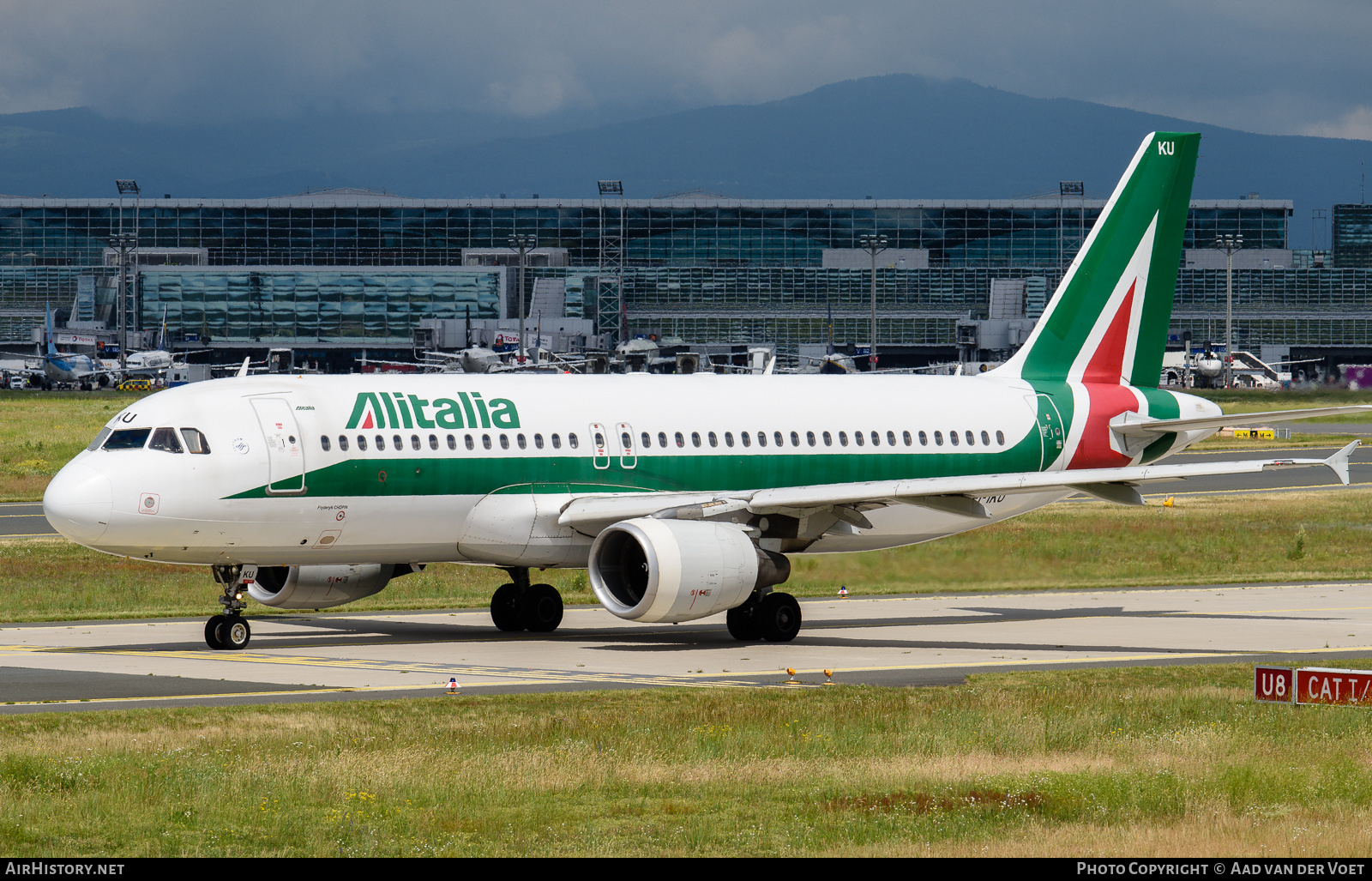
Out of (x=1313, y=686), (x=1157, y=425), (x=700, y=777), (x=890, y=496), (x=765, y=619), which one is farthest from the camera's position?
(x=1157, y=425)

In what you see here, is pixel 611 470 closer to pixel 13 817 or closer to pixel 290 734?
pixel 290 734

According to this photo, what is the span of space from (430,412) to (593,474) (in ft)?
Result: 11.3

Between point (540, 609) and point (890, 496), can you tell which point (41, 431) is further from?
point (890, 496)

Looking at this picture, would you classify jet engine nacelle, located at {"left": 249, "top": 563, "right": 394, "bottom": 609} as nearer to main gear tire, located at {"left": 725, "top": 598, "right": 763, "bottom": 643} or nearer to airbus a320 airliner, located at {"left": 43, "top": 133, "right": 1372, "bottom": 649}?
airbus a320 airliner, located at {"left": 43, "top": 133, "right": 1372, "bottom": 649}

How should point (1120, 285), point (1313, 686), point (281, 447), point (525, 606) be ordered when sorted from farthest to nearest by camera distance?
point (1120, 285)
point (525, 606)
point (281, 447)
point (1313, 686)

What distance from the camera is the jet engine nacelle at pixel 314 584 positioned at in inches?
1325

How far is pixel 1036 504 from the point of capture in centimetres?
3875

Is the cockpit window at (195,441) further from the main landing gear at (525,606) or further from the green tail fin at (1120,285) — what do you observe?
the green tail fin at (1120,285)

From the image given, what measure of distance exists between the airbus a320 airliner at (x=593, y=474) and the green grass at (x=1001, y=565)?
1.45m

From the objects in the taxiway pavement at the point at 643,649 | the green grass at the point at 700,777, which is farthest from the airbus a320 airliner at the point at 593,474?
the green grass at the point at 700,777

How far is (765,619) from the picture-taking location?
33594mm

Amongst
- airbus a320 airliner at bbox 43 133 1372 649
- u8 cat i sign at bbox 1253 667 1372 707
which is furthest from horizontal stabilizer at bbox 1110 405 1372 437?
u8 cat i sign at bbox 1253 667 1372 707

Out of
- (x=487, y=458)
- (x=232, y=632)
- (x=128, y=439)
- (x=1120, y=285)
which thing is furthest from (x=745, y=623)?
(x=1120, y=285)

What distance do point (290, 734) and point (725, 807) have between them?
6.88m
